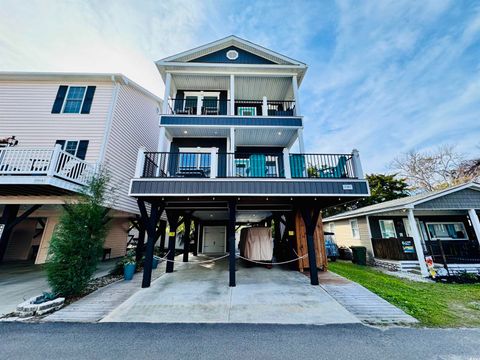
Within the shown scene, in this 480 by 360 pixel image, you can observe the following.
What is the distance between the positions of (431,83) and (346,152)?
43.7 feet

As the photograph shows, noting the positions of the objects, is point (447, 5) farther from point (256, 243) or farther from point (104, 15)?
point (104, 15)

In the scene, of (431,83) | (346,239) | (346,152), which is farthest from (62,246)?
(431,83)

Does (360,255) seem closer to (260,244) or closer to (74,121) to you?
(260,244)

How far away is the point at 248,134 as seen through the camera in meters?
9.30

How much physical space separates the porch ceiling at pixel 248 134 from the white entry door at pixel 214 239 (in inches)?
361

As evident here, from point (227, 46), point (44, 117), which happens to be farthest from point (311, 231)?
point (44, 117)

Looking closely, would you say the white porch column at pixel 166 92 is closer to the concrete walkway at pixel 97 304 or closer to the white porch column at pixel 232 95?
the white porch column at pixel 232 95

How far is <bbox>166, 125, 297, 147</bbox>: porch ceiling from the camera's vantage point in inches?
348

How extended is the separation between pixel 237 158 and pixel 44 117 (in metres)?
9.96

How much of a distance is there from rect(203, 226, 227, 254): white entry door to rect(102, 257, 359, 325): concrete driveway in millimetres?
8819

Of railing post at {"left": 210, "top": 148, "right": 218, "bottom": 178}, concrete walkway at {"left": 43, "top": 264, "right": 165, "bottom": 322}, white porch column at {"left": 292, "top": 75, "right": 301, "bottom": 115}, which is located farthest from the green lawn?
white porch column at {"left": 292, "top": 75, "right": 301, "bottom": 115}

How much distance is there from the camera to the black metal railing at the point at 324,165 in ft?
22.1

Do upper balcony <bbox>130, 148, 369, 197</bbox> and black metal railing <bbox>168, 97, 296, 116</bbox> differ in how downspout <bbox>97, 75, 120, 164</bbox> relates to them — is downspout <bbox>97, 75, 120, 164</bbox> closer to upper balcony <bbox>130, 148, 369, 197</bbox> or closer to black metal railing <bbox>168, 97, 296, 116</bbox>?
black metal railing <bbox>168, 97, 296, 116</bbox>

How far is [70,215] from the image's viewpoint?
18.0 feet
